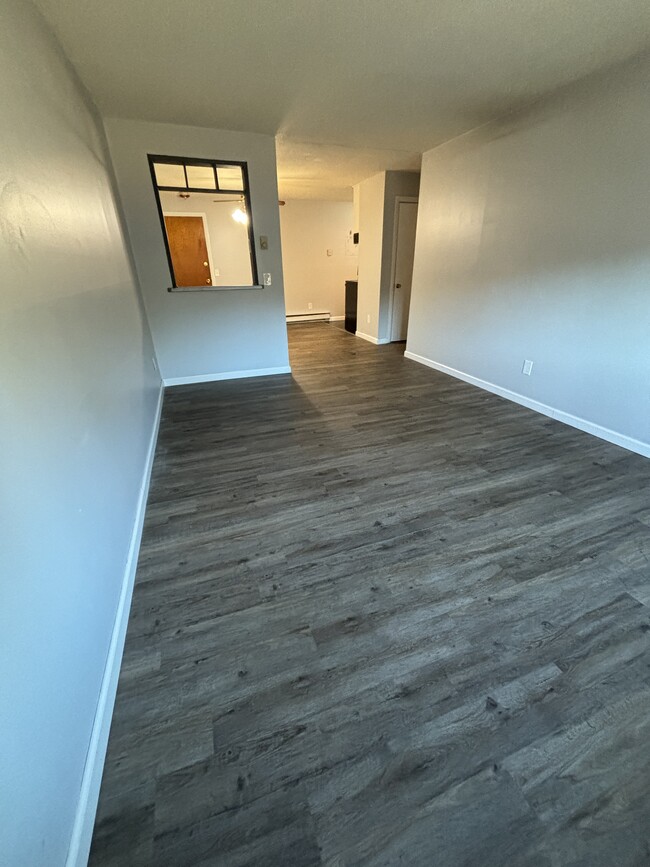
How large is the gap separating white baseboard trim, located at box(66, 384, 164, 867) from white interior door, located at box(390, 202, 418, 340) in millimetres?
5490

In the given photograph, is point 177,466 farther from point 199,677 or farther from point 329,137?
point 329,137

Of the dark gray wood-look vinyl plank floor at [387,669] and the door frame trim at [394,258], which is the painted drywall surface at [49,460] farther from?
the door frame trim at [394,258]

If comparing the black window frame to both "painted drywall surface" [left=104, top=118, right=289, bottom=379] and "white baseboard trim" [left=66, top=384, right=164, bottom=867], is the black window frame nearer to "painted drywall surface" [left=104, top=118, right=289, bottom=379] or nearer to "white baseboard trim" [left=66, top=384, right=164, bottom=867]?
"painted drywall surface" [left=104, top=118, right=289, bottom=379]

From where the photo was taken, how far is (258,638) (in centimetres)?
138

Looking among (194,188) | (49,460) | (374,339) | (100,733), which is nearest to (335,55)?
(194,188)

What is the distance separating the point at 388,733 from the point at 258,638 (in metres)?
0.56

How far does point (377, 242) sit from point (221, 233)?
9.90 feet

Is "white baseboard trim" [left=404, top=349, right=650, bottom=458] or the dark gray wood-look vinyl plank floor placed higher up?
"white baseboard trim" [left=404, top=349, right=650, bottom=458]

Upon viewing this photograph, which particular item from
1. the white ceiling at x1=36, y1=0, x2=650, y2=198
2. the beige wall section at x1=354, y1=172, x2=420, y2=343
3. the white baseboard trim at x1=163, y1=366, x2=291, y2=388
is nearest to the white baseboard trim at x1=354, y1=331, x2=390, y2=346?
the beige wall section at x1=354, y1=172, x2=420, y2=343

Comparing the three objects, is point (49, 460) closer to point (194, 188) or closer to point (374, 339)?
point (194, 188)

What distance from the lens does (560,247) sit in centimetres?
292

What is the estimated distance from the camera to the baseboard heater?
8281mm

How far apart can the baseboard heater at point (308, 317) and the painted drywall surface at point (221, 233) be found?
1.43 meters

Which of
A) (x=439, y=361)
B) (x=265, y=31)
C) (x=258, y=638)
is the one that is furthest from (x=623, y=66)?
(x=258, y=638)
